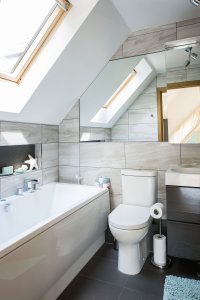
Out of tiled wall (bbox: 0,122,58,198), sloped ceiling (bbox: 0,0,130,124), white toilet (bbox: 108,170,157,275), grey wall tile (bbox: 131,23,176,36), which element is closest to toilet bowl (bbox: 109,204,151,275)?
white toilet (bbox: 108,170,157,275)

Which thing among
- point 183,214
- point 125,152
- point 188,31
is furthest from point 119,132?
point 188,31

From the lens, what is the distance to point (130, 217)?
2.16m

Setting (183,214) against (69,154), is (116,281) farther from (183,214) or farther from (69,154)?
(69,154)

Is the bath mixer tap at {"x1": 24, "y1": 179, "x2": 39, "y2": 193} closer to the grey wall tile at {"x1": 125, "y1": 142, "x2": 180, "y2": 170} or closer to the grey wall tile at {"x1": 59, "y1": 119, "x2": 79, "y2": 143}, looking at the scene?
the grey wall tile at {"x1": 59, "y1": 119, "x2": 79, "y2": 143}

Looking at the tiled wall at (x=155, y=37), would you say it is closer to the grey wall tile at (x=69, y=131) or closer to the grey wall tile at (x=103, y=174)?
the grey wall tile at (x=69, y=131)

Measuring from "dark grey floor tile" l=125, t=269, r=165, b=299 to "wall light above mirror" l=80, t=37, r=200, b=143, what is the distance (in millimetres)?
1340

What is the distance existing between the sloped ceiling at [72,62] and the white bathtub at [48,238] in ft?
3.19

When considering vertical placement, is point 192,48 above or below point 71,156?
above

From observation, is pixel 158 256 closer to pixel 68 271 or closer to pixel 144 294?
pixel 144 294

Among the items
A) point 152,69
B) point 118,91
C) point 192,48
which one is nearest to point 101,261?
point 118,91

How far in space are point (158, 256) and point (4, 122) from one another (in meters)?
2.07

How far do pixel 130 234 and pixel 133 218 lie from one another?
181 mm

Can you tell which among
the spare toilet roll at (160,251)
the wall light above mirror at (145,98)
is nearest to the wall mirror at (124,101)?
the wall light above mirror at (145,98)

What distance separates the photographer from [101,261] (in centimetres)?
235
